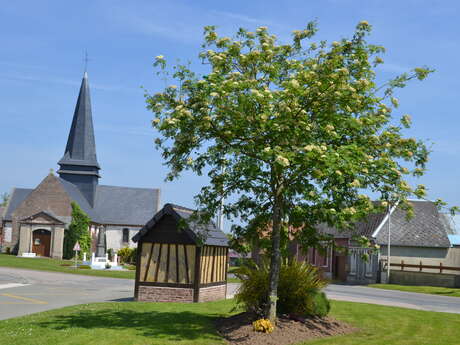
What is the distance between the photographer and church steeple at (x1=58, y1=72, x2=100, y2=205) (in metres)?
71.9

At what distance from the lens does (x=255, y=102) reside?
50.0 ft

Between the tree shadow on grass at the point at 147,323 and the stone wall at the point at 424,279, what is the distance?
2820 centimetres

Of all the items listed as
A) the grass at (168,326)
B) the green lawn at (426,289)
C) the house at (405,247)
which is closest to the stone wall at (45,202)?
the house at (405,247)

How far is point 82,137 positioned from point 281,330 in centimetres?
5925

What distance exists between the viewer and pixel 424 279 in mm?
44469

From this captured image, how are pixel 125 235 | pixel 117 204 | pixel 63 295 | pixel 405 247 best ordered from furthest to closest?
pixel 117 204 → pixel 125 235 → pixel 405 247 → pixel 63 295

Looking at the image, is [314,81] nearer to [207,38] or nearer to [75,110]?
[207,38]

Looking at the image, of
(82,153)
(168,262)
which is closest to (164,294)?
(168,262)

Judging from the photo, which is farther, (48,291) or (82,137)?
(82,137)

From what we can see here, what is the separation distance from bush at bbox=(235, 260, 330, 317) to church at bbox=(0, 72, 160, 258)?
49.3 metres

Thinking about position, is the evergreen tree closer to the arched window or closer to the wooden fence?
the arched window

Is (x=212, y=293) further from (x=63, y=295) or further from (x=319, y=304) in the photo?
(x=319, y=304)

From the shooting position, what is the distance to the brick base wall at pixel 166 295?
24891mm

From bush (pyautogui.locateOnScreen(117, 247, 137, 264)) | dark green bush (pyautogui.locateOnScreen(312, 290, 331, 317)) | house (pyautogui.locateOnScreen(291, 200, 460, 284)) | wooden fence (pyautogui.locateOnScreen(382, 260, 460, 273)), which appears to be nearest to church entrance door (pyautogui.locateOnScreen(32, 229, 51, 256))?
bush (pyautogui.locateOnScreen(117, 247, 137, 264))
